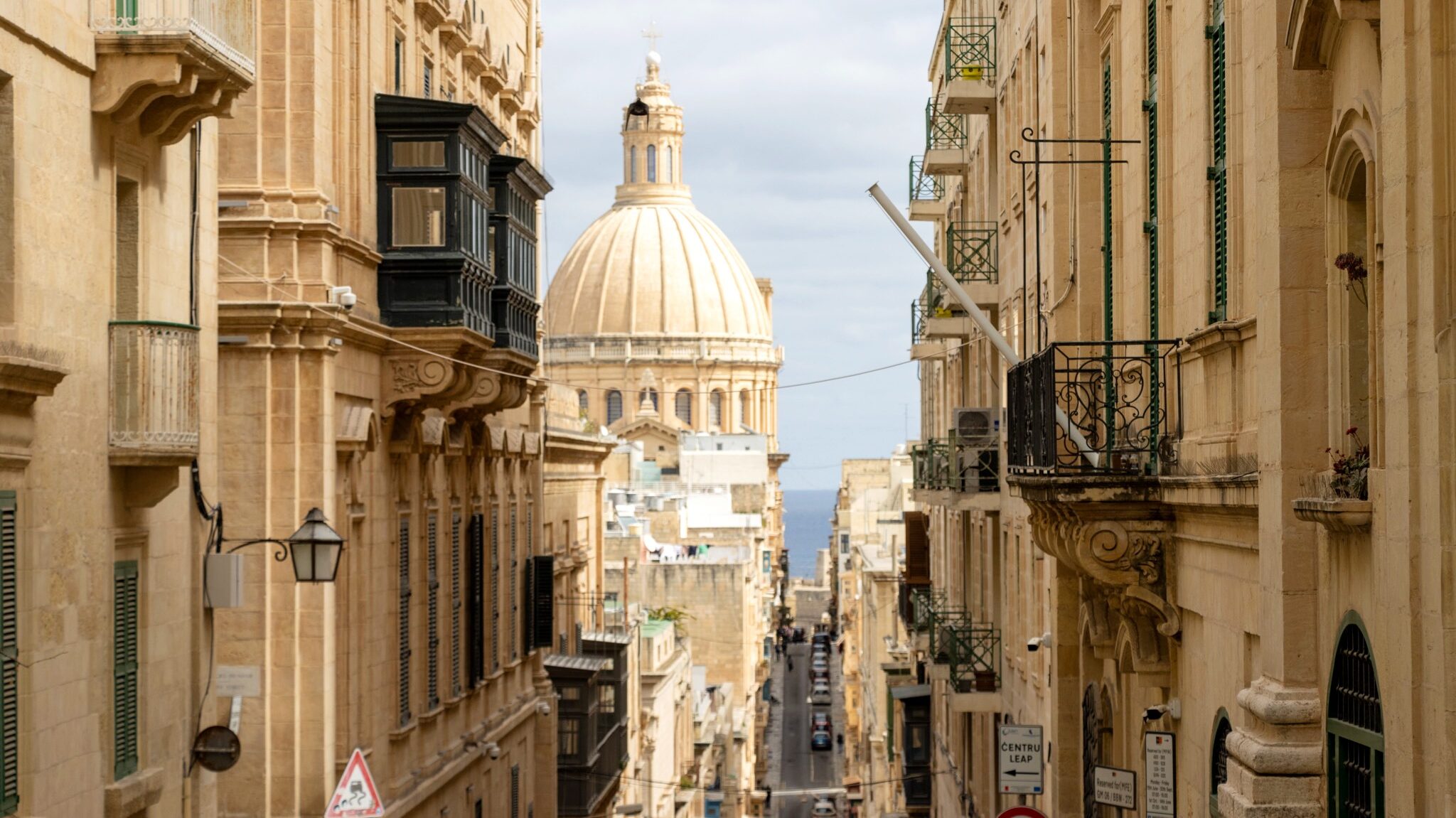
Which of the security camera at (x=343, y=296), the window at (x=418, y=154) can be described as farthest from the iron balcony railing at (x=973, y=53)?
the security camera at (x=343, y=296)

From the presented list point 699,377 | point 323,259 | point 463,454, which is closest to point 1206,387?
point 323,259

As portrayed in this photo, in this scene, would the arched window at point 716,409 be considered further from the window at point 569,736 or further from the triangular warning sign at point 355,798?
the triangular warning sign at point 355,798

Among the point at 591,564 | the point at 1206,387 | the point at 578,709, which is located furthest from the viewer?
the point at 591,564

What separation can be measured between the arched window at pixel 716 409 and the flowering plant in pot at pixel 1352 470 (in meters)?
113

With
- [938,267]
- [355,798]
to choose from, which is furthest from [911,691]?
[938,267]

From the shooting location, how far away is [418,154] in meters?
22.2

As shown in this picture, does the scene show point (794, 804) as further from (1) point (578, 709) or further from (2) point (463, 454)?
(2) point (463, 454)

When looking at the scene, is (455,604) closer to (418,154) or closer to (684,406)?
(418,154)

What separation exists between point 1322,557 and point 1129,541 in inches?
127

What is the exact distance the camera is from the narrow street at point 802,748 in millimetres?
80500

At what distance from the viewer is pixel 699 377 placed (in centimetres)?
12012

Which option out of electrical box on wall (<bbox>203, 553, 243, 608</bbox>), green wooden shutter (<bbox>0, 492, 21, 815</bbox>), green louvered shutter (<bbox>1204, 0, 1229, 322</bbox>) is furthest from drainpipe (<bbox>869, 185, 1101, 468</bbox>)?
green wooden shutter (<bbox>0, 492, 21, 815</bbox>)

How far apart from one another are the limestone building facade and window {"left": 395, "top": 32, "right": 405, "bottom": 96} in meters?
7.92

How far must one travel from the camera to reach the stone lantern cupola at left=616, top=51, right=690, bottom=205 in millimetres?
126938
